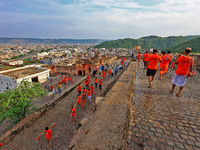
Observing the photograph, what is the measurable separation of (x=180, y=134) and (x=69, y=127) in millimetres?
4889

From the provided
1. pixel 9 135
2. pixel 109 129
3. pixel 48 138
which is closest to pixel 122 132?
pixel 109 129

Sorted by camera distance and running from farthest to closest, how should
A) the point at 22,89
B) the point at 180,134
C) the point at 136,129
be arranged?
the point at 22,89
the point at 136,129
the point at 180,134

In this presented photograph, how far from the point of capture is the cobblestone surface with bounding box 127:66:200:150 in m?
2.62

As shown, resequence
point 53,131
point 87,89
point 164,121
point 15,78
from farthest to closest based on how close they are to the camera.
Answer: point 15,78 < point 87,89 < point 53,131 < point 164,121

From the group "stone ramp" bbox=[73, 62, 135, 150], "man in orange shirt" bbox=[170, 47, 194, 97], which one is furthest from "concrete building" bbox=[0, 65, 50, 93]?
"man in orange shirt" bbox=[170, 47, 194, 97]

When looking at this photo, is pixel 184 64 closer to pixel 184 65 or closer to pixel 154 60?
pixel 184 65

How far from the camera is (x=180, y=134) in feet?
9.39

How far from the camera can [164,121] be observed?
3.33 meters

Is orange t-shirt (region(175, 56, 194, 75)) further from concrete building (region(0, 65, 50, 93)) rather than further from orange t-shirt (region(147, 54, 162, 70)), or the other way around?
concrete building (region(0, 65, 50, 93))

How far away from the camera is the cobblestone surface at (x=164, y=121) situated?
8.61 ft

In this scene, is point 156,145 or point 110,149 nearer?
point 110,149

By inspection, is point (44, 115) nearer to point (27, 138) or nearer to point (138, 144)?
point (27, 138)

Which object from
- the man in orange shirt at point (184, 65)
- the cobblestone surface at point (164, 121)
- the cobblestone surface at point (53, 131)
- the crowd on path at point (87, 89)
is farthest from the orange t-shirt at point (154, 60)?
the cobblestone surface at point (53, 131)

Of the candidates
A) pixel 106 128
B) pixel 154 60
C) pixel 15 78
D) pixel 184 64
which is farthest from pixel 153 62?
pixel 15 78
